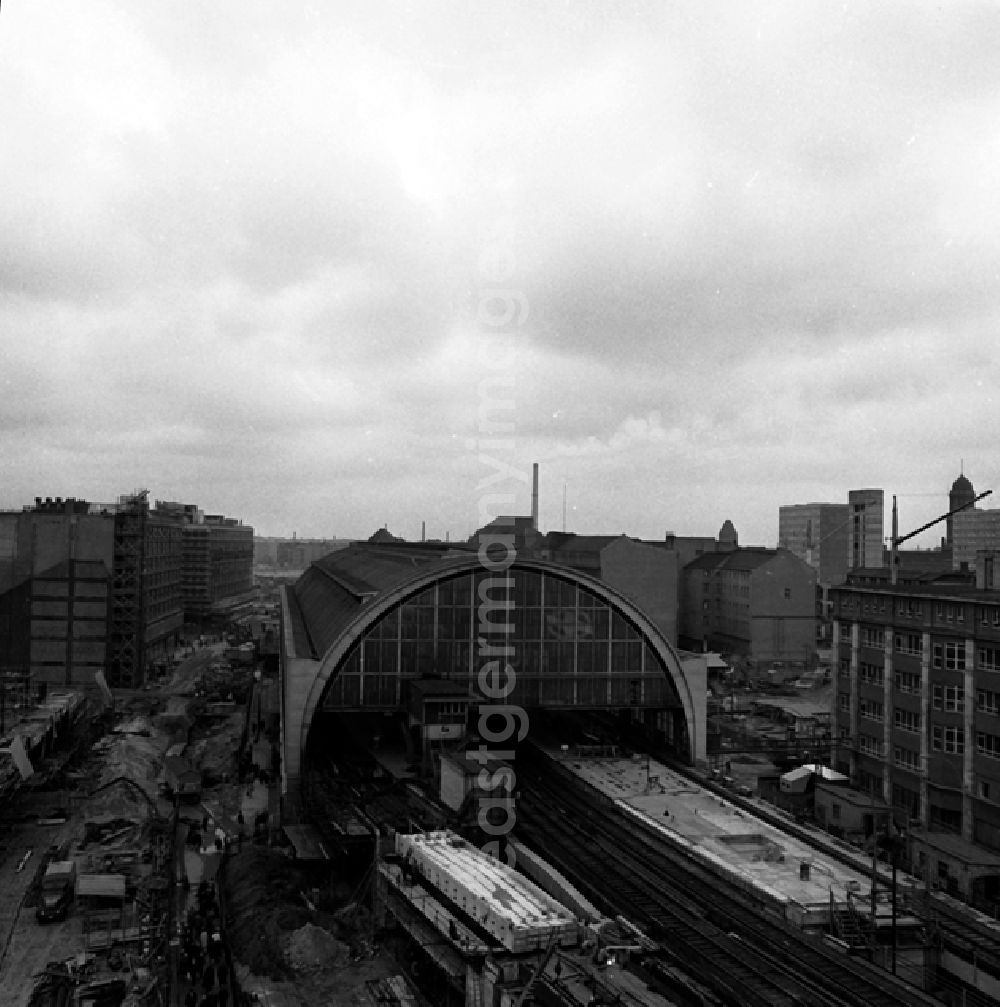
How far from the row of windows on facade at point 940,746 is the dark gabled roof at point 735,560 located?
39.7m

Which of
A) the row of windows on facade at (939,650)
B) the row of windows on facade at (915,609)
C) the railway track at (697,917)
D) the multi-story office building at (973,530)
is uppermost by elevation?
the multi-story office building at (973,530)

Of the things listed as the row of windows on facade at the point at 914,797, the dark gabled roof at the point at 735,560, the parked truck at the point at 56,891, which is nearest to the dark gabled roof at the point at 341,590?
the parked truck at the point at 56,891

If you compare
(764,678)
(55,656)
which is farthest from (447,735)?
(764,678)

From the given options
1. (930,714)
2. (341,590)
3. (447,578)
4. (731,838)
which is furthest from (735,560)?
(731,838)

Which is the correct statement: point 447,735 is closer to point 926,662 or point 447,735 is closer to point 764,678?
point 926,662

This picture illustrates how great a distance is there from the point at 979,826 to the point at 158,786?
31.4 meters

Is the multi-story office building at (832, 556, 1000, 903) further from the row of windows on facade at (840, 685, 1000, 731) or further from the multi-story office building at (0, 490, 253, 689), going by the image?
the multi-story office building at (0, 490, 253, 689)

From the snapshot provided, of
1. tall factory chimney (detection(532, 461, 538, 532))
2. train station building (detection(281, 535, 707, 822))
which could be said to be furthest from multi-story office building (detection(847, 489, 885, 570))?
train station building (detection(281, 535, 707, 822))

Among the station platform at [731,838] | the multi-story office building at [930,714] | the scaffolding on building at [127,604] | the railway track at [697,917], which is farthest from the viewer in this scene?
the scaffolding on building at [127,604]

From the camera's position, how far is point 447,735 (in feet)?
121

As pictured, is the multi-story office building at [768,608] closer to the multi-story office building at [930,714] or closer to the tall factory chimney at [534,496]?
the tall factory chimney at [534,496]

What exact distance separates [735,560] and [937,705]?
4838cm

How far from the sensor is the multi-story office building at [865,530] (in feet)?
444

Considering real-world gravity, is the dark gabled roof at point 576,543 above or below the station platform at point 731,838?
above
